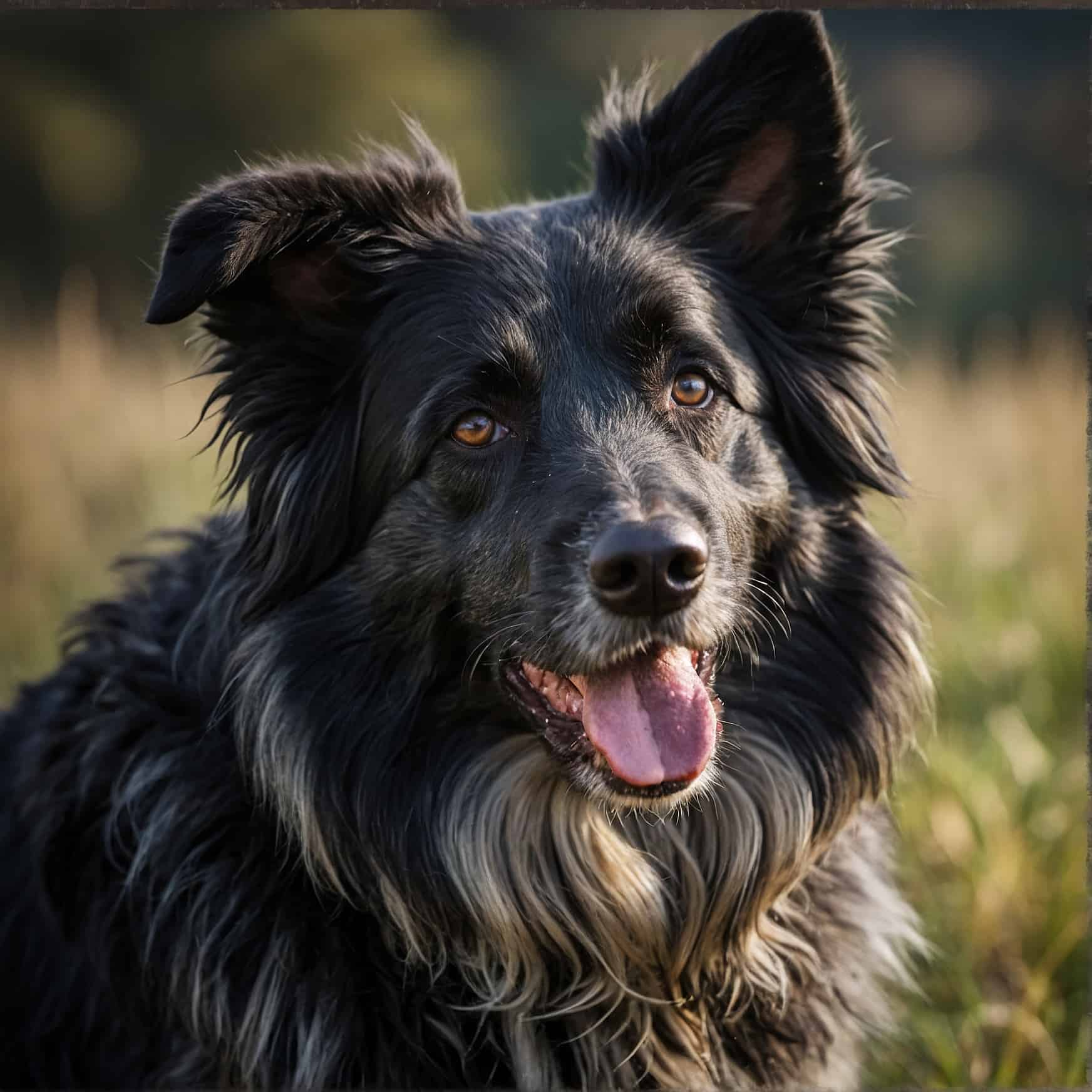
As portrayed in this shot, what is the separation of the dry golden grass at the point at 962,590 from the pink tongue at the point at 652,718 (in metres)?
0.89

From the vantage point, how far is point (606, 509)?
260cm

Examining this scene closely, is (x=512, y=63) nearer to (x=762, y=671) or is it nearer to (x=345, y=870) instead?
(x=762, y=671)

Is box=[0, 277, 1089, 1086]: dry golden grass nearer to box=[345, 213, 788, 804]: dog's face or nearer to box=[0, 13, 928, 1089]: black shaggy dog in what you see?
box=[0, 13, 928, 1089]: black shaggy dog

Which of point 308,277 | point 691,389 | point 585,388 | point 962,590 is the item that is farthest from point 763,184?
point 962,590

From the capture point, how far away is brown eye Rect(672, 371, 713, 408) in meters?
2.95

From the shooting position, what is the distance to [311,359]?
9.86 feet

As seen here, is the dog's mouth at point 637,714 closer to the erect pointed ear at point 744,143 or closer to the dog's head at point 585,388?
the dog's head at point 585,388

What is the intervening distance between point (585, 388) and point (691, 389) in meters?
0.29

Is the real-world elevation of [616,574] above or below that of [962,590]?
above

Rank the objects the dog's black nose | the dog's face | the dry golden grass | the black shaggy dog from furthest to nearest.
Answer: the dry golden grass
the black shaggy dog
the dog's face
the dog's black nose

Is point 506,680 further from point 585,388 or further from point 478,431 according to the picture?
point 585,388

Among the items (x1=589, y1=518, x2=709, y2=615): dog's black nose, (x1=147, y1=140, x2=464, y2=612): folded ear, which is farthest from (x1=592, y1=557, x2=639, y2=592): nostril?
(x1=147, y1=140, x2=464, y2=612): folded ear

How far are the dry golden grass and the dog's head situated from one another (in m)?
0.67

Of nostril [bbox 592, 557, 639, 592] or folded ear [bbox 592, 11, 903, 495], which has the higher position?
folded ear [bbox 592, 11, 903, 495]
